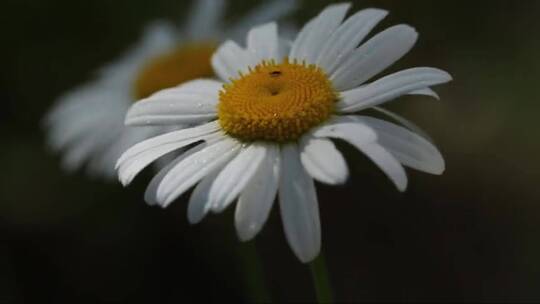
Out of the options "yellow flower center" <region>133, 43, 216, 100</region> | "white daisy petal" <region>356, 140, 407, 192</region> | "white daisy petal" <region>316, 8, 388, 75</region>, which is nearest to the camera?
A: "white daisy petal" <region>356, 140, 407, 192</region>

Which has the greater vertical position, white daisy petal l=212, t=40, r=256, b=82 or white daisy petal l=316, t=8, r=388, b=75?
white daisy petal l=212, t=40, r=256, b=82

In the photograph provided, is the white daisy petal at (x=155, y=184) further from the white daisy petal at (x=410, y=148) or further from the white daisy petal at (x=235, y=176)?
the white daisy petal at (x=410, y=148)

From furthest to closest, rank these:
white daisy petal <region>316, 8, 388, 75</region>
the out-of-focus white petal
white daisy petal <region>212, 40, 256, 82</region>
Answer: the out-of-focus white petal, white daisy petal <region>212, 40, 256, 82</region>, white daisy petal <region>316, 8, 388, 75</region>

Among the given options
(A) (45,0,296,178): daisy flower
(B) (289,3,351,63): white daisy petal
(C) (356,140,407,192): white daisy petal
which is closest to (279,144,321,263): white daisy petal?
(C) (356,140,407,192): white daisy petal

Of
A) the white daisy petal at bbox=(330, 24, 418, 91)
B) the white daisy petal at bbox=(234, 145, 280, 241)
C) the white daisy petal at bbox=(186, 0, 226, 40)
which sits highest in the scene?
the white daisy petal at bbox=(186, 0, 226, 40)

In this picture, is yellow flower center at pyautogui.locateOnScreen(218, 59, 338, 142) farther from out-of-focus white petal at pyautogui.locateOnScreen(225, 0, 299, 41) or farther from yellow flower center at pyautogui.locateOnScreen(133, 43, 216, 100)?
out-of-focus white petal at pyautogui.locateOnScreen(225, 0, 299, 41)

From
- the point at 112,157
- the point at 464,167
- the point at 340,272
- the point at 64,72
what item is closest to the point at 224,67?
the point at 112,157
